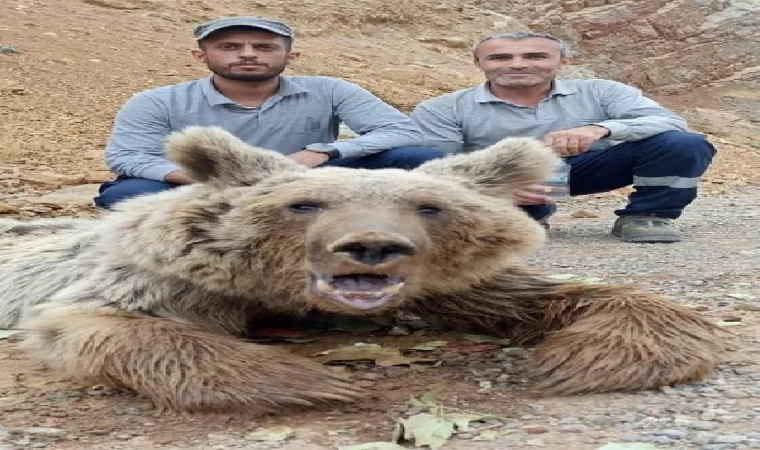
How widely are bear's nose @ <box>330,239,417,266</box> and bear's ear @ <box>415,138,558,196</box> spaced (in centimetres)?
81

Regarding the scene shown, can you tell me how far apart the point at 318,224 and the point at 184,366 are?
20.0 inches

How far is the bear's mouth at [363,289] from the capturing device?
2.58 metres

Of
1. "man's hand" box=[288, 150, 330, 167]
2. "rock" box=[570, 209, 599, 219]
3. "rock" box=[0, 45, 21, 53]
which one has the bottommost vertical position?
"rock" box=[570, 209, 599, 219]

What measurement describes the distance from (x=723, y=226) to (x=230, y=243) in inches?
194

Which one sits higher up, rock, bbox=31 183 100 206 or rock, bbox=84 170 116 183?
rock, bbox=84 170 116 183

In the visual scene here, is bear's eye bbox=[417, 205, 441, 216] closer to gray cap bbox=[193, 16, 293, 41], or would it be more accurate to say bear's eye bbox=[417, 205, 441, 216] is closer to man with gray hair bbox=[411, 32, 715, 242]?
gray cap bbox=[193, 16, 293, 41]

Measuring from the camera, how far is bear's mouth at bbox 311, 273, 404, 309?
8.47 ft

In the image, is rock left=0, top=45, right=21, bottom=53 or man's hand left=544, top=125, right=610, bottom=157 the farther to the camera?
rock left=0, top=45, right=21, bottom=53

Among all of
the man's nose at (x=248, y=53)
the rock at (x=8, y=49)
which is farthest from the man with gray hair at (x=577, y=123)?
the rock at (x=8, y=49)

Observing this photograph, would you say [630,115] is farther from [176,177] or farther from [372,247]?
[372,247]

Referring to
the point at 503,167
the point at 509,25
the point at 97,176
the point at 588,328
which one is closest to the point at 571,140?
the point at 503,167

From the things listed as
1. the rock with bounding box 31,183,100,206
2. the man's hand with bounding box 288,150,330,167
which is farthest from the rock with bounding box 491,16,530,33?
the man's hand with bounding box 288,150,330,167

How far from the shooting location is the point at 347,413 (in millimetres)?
2525

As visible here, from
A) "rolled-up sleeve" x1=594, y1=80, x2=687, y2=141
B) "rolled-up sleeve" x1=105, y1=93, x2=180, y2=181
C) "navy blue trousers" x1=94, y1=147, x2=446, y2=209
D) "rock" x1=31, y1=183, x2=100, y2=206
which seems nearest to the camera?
"navy blue trousers" x1=94, y1=147, x2=446, y2=209
